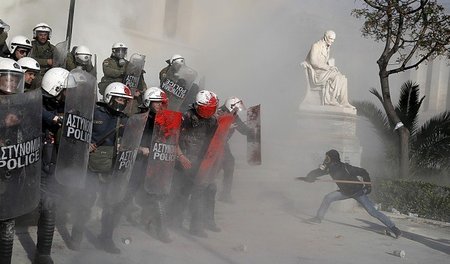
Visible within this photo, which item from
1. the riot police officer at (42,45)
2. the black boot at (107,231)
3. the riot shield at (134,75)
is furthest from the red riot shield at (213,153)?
the riot police officer at (42,45)

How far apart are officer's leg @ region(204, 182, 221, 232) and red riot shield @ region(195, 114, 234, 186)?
0.11 m

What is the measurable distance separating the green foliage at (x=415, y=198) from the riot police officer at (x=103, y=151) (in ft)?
20.9

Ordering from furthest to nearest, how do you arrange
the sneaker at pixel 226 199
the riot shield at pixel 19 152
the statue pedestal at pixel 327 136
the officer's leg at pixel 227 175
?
the statue pedestal at pixel 327 136 < the sneaker at pixel 226 199 < the officer's leg at pixel 227 175 < the riot shield at pixel 19 152

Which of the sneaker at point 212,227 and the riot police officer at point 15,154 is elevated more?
the riot police officer at point 15,154

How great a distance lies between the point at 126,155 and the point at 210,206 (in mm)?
1818

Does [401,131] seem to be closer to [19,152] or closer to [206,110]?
[206,110]

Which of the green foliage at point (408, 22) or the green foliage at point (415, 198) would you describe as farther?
the green foliage at point (408, 22)

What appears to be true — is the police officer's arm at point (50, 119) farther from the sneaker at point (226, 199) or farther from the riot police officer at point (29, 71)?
the sneaker at point (226, 199)

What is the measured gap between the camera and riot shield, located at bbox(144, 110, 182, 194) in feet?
20.4

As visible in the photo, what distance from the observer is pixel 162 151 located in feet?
20.5

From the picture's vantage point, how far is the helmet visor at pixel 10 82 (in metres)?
4.61

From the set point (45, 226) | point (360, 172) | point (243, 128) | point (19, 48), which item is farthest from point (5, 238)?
point (360, 172)

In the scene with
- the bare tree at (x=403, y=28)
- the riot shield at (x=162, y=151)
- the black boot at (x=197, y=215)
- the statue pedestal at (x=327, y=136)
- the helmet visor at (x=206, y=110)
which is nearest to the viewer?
the riot shield at (x=162, y=151)

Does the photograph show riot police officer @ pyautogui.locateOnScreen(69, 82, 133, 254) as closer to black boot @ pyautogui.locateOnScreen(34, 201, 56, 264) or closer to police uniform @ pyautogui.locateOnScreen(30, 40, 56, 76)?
black boot @ pyautogui.locateOnScreen(34, 201, 56, 264)
